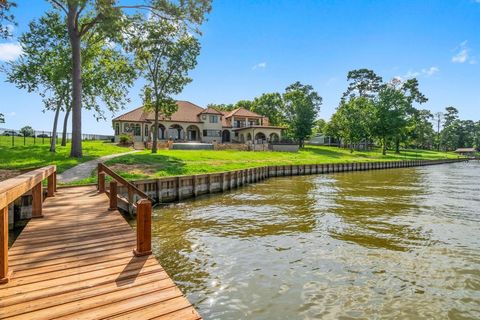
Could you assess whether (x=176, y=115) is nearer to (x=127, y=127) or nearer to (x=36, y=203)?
(x=127, y=127)

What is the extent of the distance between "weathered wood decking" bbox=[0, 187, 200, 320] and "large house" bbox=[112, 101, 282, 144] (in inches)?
1648

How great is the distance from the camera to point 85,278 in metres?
5.06

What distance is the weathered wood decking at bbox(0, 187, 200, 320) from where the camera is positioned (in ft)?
13.4

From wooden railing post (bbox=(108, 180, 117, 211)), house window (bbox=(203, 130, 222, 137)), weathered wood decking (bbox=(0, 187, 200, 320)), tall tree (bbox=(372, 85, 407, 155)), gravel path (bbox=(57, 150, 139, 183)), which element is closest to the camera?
weathered wood decking (bbox=(0, 187, 200, 320))

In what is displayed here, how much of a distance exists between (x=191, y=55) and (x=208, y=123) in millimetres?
21751

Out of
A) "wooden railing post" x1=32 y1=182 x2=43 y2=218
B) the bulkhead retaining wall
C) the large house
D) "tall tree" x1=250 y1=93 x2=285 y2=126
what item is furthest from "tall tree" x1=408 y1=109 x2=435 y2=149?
"wooden railing post" x1=32 y1=182 x2=43 y2=218

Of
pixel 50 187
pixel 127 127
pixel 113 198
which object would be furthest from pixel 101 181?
pixel 127 127

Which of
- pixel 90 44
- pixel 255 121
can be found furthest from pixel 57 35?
pixel 255 121

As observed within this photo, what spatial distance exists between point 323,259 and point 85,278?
6077 millimetres

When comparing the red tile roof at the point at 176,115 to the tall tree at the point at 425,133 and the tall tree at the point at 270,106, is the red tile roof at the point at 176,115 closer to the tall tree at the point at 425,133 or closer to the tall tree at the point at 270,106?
the tall tree at the point at 270,106

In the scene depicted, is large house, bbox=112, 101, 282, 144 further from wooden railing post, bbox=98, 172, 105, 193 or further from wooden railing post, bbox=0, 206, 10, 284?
wooden railing post, bbox=0, 206, 10, 284

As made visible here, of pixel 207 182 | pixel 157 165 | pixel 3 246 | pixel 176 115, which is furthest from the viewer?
pixel 176 115

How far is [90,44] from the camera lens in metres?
32.2

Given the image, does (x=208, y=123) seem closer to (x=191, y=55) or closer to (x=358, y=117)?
(x=191, y=55)
